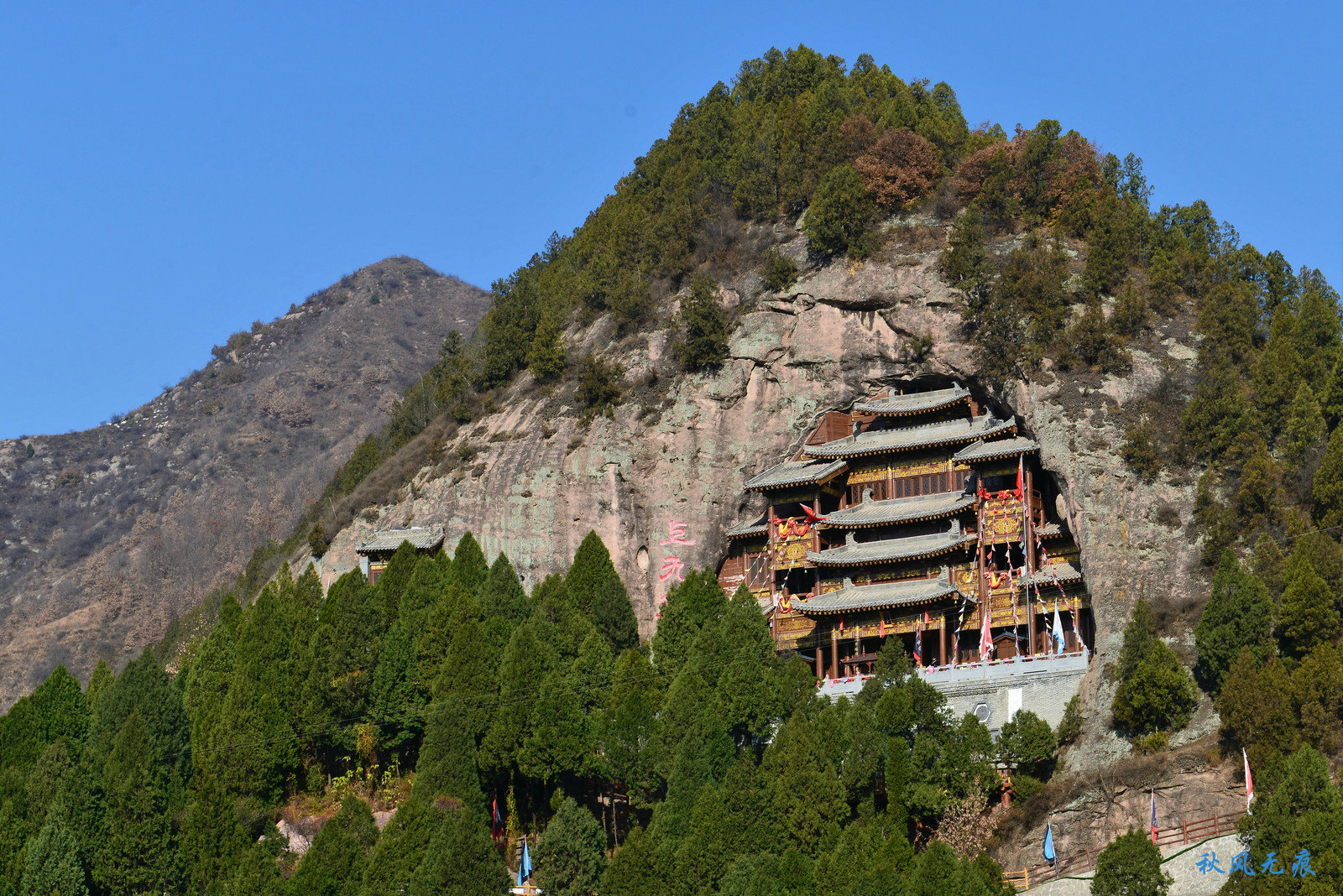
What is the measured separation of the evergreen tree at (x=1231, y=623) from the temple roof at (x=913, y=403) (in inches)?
565

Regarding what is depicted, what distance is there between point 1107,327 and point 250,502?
76314 millimetres

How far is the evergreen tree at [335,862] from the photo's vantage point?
36.3 metres

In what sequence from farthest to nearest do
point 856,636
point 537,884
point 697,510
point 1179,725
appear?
point 697,510, point 856,636, point 1179,725, point 537,884

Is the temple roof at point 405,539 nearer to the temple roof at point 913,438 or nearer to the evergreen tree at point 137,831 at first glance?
the temple roof at point 913,438

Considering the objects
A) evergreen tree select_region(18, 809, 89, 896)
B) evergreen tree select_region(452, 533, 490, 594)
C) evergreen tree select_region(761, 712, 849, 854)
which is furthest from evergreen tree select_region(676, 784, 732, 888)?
evergreen tree select_region(452, 533, 490, 594)

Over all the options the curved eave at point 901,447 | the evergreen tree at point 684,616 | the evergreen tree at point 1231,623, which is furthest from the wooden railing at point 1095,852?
the curved eave at point 901,447

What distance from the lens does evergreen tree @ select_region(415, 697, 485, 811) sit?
40219 millimetres

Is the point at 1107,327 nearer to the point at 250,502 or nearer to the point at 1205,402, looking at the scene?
the point at 1205,402

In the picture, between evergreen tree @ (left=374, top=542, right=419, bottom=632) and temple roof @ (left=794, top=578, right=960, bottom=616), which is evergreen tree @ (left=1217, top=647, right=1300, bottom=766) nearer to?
temple roof @ (left=794, top=578, right=960, bottom=616)

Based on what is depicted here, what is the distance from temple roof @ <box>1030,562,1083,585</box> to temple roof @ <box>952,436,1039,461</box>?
3.79 metres

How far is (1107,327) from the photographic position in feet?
166

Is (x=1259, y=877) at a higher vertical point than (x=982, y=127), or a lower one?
lower

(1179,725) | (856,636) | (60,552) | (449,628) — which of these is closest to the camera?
(1179,725)

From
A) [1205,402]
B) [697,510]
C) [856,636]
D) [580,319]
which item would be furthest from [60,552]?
[1205,402]
